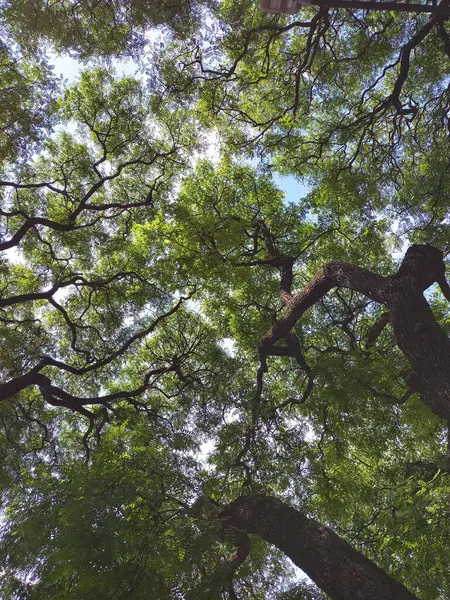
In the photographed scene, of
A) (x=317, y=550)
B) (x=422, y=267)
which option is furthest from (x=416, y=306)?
(x=317, y=550)

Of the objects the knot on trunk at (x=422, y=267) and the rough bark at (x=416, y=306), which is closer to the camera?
the rough bark at (x=416, y=306)

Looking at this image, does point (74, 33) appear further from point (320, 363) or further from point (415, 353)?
point (415, 353)

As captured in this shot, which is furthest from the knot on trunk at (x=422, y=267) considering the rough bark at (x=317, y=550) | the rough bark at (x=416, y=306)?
the rough bark at (x=317, y=550)

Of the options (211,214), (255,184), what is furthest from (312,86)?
(211,214)

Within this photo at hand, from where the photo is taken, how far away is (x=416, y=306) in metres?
4.69

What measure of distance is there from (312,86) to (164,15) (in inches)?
115

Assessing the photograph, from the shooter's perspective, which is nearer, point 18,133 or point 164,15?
point 164,15

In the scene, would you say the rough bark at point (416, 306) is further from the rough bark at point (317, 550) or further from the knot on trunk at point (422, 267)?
the rough bark at point (317, 550)

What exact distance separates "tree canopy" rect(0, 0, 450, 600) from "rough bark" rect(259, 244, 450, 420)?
0.08 ft

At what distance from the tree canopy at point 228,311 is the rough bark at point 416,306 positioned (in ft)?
0.08

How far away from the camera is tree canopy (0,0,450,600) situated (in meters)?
4.75

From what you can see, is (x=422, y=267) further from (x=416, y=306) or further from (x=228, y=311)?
(x=228, y=311)

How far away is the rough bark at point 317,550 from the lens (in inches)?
170

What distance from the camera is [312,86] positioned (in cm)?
843
